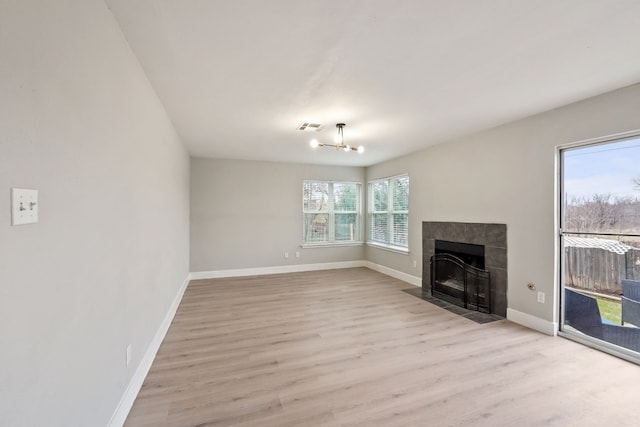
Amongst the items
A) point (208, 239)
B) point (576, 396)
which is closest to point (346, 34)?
point (576, 396)

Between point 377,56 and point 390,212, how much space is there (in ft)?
14.2

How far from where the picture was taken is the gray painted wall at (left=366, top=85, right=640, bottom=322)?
8.98 feet

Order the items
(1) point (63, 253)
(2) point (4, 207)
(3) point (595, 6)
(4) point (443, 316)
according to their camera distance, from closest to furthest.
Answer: (2) point (4, 207), (1) point (63, 253), (3) point (595, 6), (4) point (443, 316)

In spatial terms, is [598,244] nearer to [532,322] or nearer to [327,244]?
[532,322]

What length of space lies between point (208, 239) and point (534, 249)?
5.30 metres

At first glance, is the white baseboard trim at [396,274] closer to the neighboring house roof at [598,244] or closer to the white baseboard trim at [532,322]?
the white baseboard trim at [532,322]

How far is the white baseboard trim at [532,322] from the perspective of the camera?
3102mm

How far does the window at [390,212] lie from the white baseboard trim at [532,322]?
2175 millimetres

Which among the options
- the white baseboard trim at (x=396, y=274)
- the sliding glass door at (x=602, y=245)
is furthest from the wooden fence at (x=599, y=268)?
the white baseboard trim at (x=396, y=274)

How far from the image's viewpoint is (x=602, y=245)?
278cm

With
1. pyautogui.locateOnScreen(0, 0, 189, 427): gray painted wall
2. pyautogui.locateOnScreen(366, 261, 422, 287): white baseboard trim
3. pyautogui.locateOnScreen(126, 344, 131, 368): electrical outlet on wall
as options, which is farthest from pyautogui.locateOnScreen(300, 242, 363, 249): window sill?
pyautogui.locateOnScreen(126, 344, 131, 368): electrical outlet on wall

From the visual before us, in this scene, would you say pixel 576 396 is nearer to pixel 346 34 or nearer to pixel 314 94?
pixel 346 34

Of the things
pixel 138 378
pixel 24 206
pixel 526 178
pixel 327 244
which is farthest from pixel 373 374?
pixel 327 244

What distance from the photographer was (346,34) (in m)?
1.77
